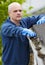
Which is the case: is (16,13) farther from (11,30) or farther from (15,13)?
(11,30)

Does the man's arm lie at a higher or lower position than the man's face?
lower

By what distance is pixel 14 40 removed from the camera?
3.21 meters

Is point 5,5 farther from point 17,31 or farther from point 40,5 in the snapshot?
point 40,5

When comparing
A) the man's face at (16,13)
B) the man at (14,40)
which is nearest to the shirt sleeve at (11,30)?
the man at (14,40)

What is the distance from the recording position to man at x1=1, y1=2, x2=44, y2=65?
10.1 feet

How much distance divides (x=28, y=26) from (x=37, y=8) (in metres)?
5.67

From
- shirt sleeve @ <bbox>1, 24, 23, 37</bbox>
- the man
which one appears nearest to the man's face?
the man

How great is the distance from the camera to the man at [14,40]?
3086 millimetres

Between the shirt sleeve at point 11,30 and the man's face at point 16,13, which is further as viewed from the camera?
the man's face at point 16,13

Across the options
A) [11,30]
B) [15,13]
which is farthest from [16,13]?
[11,30]

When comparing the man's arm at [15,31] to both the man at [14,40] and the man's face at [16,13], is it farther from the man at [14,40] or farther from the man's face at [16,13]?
the man's face at [16,13]

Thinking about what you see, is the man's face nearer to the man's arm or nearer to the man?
the man

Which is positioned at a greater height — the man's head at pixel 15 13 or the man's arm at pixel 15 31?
the man's head at pixel 15 13

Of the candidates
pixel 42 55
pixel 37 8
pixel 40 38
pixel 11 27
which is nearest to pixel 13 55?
pixel 11 27
